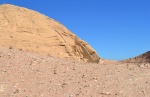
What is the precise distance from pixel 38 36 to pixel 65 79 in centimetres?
443

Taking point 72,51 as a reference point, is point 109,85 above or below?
below

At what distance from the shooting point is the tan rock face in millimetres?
11648

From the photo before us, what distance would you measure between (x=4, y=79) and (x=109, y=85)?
2595mm

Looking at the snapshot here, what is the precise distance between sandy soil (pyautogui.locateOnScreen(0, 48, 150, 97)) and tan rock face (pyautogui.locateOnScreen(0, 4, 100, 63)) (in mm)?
2043

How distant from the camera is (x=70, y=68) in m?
8.87

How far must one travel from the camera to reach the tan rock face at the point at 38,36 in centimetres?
1165

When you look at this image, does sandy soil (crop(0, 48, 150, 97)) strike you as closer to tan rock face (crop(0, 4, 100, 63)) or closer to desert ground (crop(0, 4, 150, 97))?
desert ground (crop(0, 4, 150, 97))

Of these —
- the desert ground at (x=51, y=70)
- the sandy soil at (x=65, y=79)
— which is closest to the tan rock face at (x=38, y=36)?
the desert ground at (x=51, y=70)

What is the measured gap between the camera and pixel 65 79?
8078 millimetres

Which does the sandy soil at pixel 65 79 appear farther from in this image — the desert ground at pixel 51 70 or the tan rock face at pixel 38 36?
the tan rock face at pixel 38 36

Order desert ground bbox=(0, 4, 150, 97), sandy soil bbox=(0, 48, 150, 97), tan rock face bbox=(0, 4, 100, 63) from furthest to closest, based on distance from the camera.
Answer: tan rock face bbox=(0, 4, 100, 63) < desert ground bbox=(0, 4, 150, 97) < sandy soil bbox=(0, 48, 150, 97)

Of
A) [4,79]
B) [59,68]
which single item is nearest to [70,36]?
[59,68]

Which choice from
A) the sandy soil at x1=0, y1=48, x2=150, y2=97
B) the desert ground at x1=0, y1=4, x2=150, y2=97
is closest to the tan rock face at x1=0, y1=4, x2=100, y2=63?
the desert ground at x1=0, y1=4, x2=150, y2=97

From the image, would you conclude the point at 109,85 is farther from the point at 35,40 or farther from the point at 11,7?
the point at 11,7
